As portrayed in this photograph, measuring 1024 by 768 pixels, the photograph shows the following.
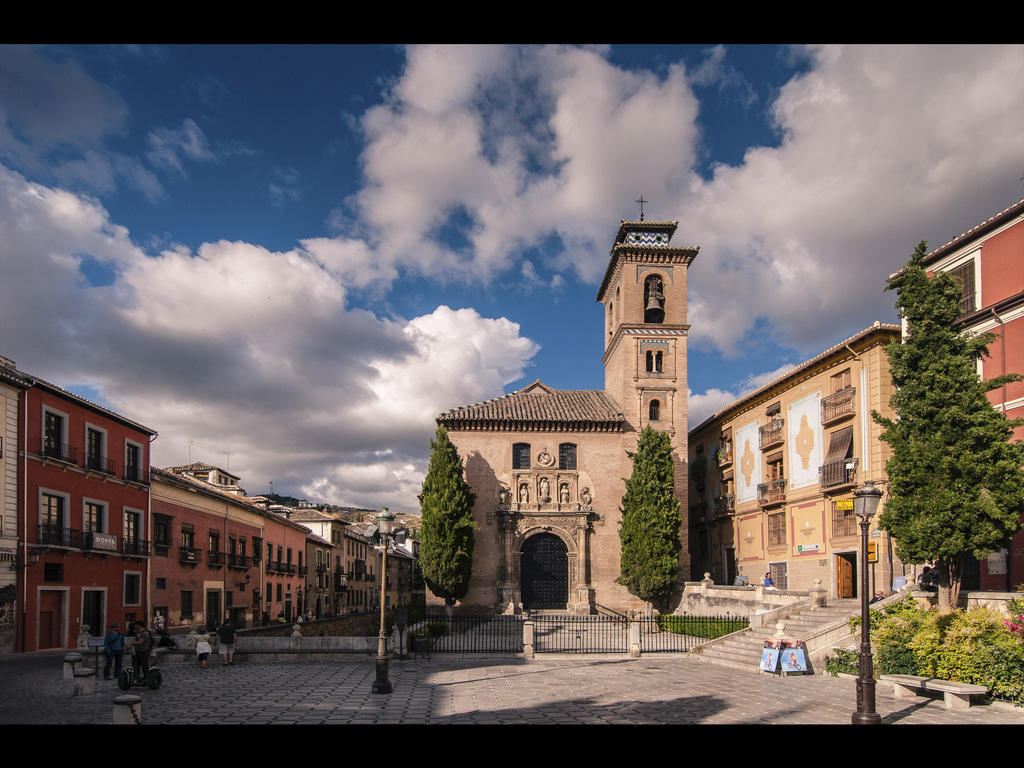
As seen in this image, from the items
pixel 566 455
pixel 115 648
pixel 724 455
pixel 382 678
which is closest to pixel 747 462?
pixel 724 455

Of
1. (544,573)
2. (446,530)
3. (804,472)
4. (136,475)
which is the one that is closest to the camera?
(136,475)

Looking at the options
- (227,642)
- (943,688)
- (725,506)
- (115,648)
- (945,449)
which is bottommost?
(227,642)

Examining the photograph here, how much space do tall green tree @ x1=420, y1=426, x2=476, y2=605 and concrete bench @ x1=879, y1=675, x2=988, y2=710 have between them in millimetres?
22711

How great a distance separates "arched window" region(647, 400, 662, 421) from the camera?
40.8m

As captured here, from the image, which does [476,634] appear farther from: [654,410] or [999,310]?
[999,310]

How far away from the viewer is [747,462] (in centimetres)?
3853

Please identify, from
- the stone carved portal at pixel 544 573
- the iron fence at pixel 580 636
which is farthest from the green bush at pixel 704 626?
the stone carved portal at pixel 544 573

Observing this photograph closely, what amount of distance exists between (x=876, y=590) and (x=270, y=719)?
20.9 m

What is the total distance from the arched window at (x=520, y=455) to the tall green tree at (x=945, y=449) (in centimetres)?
2275

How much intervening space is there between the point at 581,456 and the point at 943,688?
2613 centimetres

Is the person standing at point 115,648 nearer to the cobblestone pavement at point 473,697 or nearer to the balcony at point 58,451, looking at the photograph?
the cobblestone pavement at point 473,697

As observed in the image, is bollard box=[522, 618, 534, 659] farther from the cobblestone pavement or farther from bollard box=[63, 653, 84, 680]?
bollard box=[63, 653, 84, 680]
